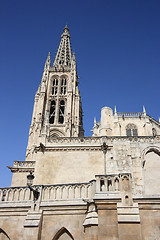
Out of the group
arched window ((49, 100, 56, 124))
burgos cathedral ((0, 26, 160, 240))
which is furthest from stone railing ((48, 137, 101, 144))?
arched window ((49, 100, 56, 124))

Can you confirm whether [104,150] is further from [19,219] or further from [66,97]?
[66,97]

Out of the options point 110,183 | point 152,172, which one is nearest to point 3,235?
point 110,183

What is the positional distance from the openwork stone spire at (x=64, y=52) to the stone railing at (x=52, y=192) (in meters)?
46.2

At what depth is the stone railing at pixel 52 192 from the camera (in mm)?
10703

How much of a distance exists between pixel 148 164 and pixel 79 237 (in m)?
6.33

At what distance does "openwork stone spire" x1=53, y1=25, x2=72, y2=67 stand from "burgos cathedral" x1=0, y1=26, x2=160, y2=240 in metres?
36.5

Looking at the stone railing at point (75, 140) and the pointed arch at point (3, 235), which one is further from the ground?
the stone railing at point (75, 140)

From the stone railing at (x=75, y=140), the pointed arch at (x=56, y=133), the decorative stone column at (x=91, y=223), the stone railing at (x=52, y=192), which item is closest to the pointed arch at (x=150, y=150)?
the stone railing at (x=75, y=140)

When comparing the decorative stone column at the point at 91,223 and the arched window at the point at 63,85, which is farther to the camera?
the arched window at the point at 63,85

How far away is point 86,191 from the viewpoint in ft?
35.0

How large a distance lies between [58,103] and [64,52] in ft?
61.4

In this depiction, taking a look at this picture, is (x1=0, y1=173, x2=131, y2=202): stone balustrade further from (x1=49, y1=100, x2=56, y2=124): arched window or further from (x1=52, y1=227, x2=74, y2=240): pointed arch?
(x1=49, y1=100, x2=56, y2=124): arched window

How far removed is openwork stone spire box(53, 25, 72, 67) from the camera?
56.2 metres

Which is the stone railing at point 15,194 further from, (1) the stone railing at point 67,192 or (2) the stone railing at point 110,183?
(2) the stone railing at point 110,183
